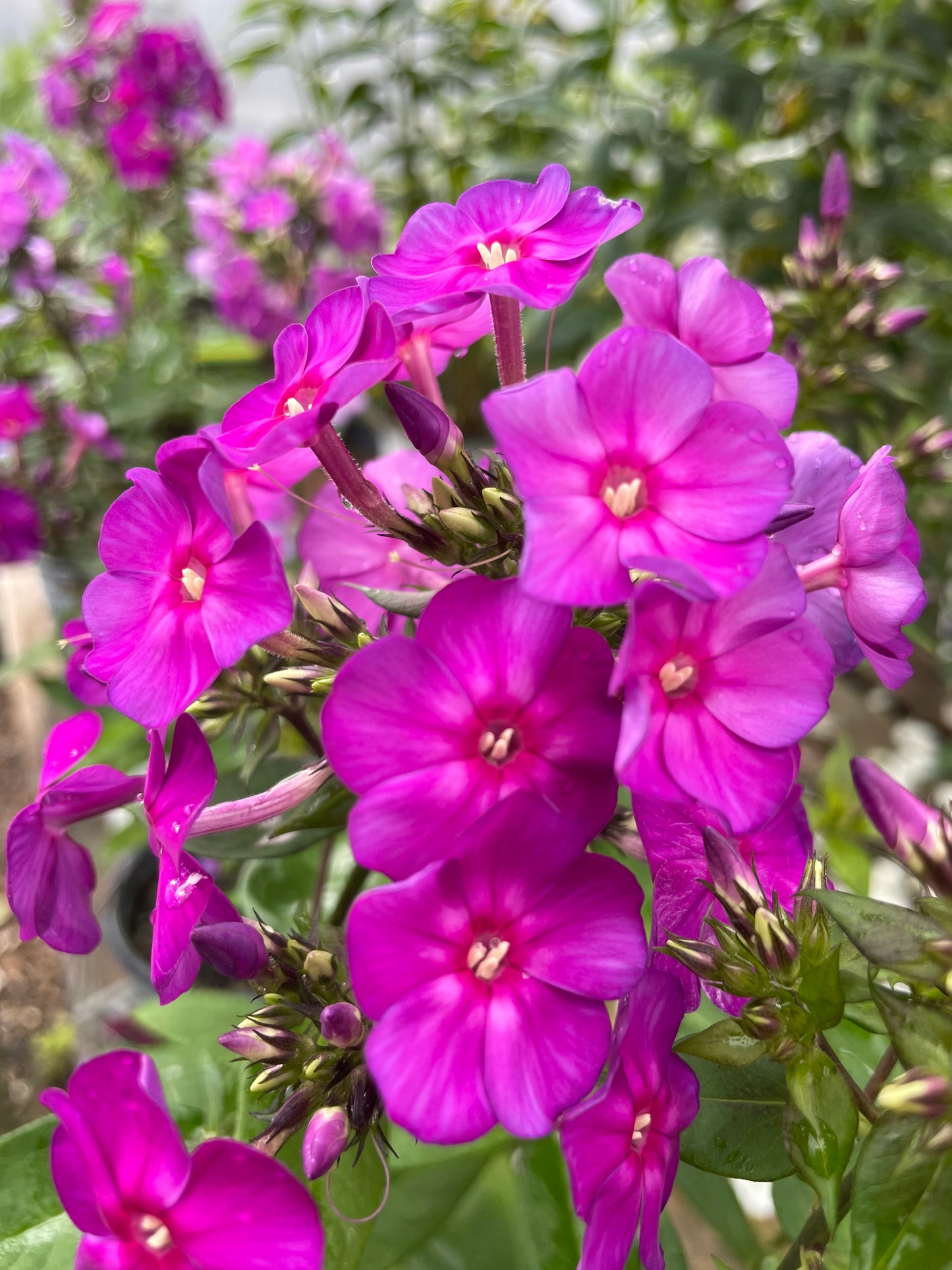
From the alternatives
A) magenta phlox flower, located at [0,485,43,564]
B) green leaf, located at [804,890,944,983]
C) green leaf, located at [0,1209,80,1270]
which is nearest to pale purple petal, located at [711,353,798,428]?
green leaf, located at [804,890,944,983]

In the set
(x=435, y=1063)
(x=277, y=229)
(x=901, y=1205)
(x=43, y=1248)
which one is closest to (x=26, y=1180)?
(x=43, y=1248)

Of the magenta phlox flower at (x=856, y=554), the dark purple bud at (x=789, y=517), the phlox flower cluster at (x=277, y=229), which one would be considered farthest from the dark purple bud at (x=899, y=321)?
the phlox flower cluster at (x=277, y=229)

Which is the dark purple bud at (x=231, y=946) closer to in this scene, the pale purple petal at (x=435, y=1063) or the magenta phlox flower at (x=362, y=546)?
the pale purple petal at (x=435, y=1063)

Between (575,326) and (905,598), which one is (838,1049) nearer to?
(905,598)

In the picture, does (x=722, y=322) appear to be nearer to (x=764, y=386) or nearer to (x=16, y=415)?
(x=764, y=386)

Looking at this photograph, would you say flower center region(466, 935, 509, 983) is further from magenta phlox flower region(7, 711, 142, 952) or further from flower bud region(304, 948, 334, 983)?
magenta phlox flower region(7, 711, 142, 952)

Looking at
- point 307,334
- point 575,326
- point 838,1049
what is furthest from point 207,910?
point 575,326
